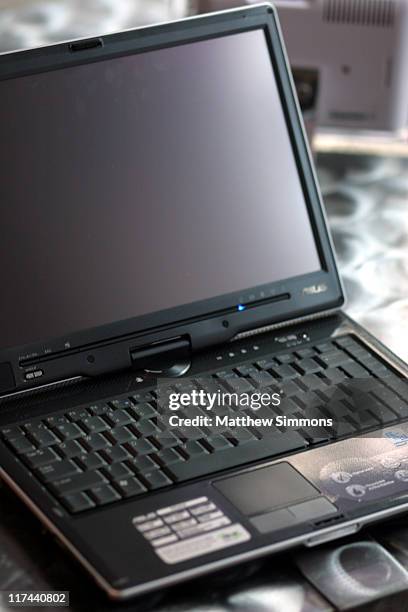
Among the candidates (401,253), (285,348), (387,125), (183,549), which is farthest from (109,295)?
(387,125)

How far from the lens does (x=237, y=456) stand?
100 cm

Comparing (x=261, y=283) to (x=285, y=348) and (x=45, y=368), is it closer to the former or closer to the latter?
(x=285, y=348)

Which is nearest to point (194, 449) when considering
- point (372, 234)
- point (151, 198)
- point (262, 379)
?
point (262, 379)

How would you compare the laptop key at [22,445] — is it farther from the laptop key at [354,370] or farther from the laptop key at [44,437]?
the laptop key at [354,370]

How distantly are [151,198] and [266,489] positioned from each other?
1.10 feet

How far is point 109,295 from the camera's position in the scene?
3.68 ft

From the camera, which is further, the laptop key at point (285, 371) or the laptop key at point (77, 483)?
the laptop key at point (285, 371)

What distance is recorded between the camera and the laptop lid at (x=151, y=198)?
109 cm

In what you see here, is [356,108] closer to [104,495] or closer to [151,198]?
[151,198]

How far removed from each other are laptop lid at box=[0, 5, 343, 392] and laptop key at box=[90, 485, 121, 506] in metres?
0.17

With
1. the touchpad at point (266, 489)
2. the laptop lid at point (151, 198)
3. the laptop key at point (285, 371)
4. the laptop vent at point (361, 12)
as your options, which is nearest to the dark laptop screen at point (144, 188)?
the laptop lid at point (151, 198)

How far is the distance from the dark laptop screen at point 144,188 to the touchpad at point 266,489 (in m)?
0.23

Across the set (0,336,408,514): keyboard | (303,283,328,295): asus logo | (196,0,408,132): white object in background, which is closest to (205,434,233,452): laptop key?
(0,336,408,514): keyboard

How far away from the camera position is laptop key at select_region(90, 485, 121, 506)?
94 centimetres
